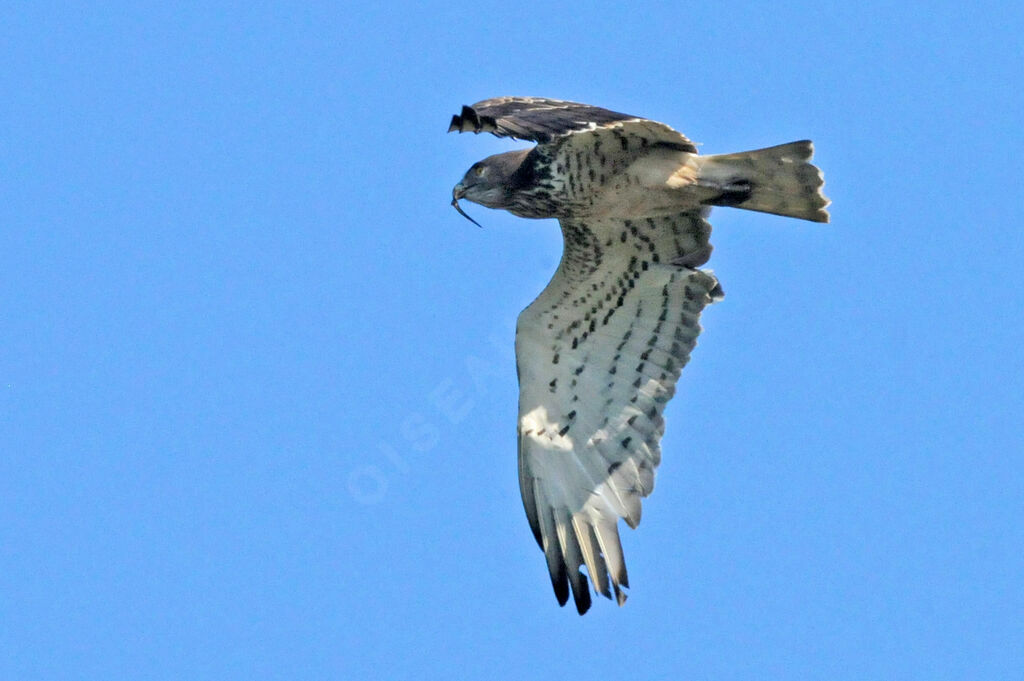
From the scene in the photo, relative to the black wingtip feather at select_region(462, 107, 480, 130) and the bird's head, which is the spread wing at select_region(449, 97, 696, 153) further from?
the bird's head

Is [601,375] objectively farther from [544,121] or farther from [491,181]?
[544,121]

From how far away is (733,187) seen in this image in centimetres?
862

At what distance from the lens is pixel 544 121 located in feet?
25.4

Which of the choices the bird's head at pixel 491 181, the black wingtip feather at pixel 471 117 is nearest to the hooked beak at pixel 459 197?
the bird's head at pixel 491 181

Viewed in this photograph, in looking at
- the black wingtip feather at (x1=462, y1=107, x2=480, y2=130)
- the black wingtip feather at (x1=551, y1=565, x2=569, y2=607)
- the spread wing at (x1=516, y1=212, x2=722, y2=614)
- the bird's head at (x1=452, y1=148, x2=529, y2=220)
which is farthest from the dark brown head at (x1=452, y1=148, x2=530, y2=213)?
the black wingtip feather at (x1=551, y1=565, x2=569, y2=607)

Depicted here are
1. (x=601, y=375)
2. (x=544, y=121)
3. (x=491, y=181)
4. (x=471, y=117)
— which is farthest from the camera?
(x=601, y=375)

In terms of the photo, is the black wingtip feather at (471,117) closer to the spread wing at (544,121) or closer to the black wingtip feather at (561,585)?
the spread wing at (544,121)

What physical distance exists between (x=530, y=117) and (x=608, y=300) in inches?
73.9

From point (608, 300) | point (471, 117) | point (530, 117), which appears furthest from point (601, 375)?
point (471, 117)

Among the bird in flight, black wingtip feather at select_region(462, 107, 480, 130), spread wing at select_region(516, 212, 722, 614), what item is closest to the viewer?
black wingtip feather at select_region(462, 107, 480, 130)

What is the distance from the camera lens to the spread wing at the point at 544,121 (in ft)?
24.6

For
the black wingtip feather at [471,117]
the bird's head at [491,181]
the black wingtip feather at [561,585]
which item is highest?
the bird's head at [491,181]

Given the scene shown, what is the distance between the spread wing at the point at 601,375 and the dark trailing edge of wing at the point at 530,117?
1053mm

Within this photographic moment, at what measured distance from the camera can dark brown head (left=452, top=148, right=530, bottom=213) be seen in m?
8.88
